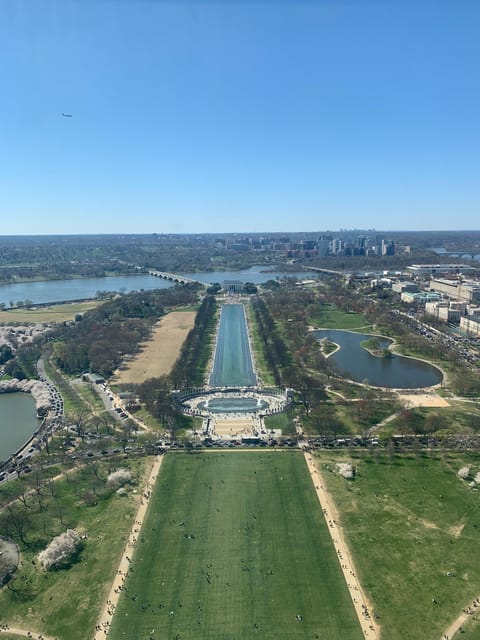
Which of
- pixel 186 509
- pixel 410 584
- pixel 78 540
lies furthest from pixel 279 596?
pixel 78 540

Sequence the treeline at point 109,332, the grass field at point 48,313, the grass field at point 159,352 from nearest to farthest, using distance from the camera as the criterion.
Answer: the grass field at point 159,352, the treeline at point 109,332, the grass field at point 48,313

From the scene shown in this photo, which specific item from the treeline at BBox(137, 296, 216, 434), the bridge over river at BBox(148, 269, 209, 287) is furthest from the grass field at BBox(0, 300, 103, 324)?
the bridge over river at BBox(148, 269, 209, 287)

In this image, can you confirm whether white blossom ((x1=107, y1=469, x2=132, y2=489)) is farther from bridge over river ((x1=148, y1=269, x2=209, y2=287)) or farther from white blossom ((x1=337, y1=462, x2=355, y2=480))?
bridge over river ((x1=148, y1=269, x2=209, y2=287))

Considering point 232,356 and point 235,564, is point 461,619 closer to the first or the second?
point 235,564

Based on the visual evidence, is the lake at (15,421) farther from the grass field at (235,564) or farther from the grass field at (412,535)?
the grass field at (412,535)

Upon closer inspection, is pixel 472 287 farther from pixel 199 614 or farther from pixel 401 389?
pixel 199 614

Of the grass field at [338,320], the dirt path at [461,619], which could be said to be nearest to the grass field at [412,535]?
the dirt path at [461,619]
